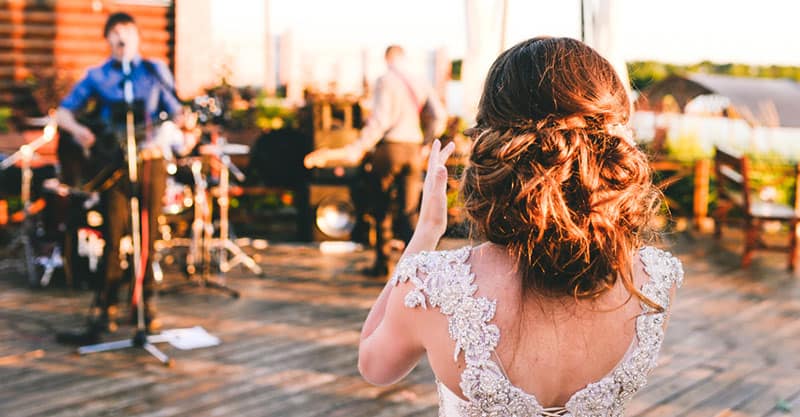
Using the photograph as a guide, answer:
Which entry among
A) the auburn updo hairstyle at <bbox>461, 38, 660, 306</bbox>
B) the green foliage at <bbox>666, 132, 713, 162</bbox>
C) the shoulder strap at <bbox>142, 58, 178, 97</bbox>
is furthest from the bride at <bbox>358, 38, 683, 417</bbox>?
the green foliage at <bbox>666, 132, 713, 162</bbox>

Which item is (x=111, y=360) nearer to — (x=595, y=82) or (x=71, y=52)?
(x=595, y=82)

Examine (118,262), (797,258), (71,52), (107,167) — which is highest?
(71,52)

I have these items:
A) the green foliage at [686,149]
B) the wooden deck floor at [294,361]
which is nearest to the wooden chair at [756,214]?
the wooden deck floor at [294,361]

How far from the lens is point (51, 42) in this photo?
27.9 feet

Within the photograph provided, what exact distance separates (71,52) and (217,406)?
6.45 metres

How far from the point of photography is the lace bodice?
1.34 m

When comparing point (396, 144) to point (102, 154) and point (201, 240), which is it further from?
point (102, 154)

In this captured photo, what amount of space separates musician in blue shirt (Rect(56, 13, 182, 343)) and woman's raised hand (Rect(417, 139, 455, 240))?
286 centimetres

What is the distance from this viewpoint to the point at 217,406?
3408 millimetres

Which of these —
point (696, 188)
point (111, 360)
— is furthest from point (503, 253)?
point (696, 188)

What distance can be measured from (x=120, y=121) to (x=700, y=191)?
6.67m

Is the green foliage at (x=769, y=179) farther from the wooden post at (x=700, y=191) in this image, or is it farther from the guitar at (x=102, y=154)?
the guitar at (x=102, y=154)

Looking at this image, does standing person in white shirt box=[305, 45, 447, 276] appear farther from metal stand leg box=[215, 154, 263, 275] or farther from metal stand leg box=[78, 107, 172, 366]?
metal stand leg box=[78, 107, 172, 366]

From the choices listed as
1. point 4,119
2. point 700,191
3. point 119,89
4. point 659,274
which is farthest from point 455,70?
point 659,274
